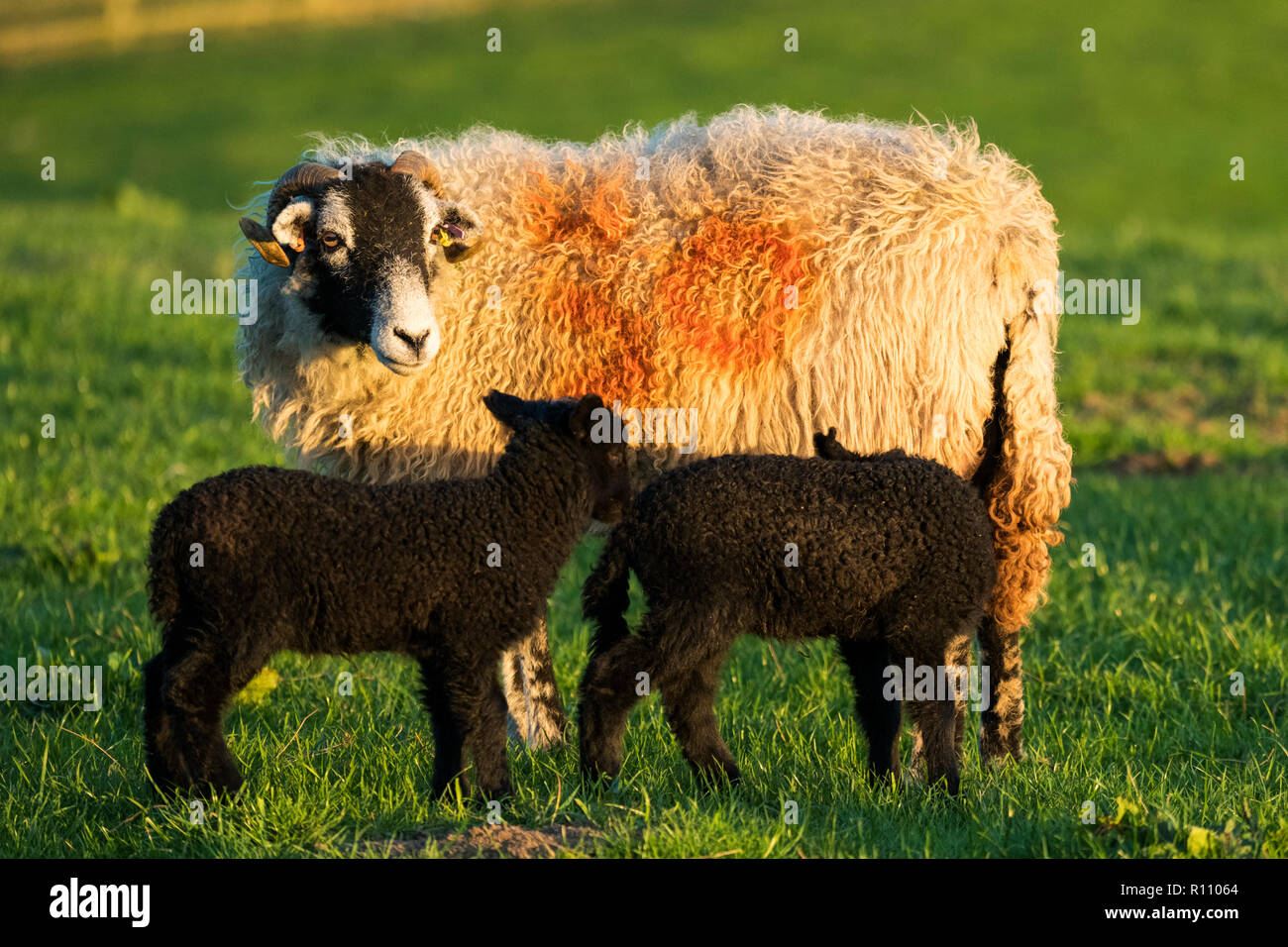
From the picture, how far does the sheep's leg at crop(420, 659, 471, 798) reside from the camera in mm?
4965

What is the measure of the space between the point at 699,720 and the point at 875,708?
664mm

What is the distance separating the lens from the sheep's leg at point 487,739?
195 inches


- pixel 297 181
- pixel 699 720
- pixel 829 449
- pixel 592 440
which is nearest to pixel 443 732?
pixel 699 720

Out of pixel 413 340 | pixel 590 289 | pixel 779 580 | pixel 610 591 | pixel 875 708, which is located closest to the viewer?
pixel 779 580

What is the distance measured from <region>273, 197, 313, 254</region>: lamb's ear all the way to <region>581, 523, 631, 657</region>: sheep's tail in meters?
1.82

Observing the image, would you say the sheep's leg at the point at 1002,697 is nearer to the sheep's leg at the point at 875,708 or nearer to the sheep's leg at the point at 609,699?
the sheep's leg at the point at 875,708

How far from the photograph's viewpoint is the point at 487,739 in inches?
196

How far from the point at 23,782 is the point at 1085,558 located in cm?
539

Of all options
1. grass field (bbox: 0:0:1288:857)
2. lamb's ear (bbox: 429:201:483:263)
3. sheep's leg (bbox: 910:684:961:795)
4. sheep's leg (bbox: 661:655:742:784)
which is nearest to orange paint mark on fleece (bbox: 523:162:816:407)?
lamb's ear (bbox: 429:201:483:263)

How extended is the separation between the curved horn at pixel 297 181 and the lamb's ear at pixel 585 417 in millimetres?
1664

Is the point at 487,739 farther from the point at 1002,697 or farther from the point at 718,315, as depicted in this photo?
the point at 1002,697

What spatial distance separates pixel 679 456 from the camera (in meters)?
6.20

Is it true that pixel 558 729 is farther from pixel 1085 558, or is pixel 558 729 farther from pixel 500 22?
pixel 500 22
